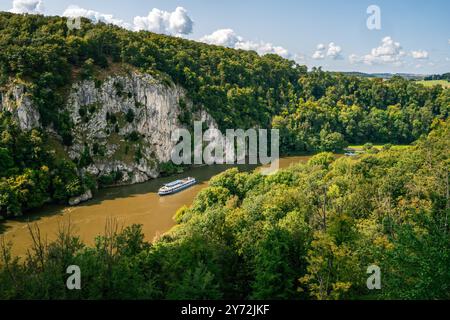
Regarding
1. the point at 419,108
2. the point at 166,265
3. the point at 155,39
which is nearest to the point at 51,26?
the point at 155,39

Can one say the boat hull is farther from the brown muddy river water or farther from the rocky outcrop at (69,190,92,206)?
the rocky outcrop at (69,190,92,206)

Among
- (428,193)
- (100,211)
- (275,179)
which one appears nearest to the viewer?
(428,193)

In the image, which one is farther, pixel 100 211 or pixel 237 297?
pixel 100 211

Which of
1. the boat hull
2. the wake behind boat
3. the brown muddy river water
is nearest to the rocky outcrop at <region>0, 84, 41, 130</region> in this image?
the brown muddy river water

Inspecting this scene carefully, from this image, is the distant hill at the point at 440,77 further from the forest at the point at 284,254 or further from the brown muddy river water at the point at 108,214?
the forest at the point at 284,254

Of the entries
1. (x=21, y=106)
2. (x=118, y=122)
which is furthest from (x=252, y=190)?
(x=21, y=106)

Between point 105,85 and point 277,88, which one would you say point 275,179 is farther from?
point 277,88
